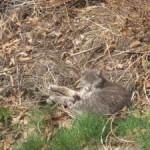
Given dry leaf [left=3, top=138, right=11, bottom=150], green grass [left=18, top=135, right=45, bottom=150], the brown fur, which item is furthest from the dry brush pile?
green grass [left=18, top=135, right=45, bottom=150]

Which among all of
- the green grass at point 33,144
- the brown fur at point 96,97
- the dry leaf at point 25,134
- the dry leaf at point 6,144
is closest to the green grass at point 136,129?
the brown fur at point 96,97

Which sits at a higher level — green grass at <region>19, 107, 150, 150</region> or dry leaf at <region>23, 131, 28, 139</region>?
green grass at <region>19, 107, 150, 150</region>

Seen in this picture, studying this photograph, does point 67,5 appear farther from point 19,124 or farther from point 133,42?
point 19,124

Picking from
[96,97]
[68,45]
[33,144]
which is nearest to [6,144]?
[33,144]

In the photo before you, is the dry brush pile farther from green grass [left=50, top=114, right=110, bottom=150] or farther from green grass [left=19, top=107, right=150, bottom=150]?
green grass [left=50, top=114, right=110, bottom=150]

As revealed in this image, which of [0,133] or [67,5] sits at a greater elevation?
[67,5]

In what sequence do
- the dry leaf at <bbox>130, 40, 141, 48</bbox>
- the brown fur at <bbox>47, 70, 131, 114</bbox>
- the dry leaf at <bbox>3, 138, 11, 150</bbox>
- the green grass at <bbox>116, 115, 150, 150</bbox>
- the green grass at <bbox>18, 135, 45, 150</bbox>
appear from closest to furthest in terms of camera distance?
the green grass at <bbox>116, 115, 150, 150</bbox>, the green grass at <bbox>18, 135, 45, 150</bbox>, the dry leaf at <bbox>3, 138, 11, 150</bbox>, the brown fur at <bbox>47, 70, 131, 114</bbox>, the dry leaf at <bbox>130, 40, 141, 48</bbox>

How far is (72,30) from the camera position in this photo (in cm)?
788

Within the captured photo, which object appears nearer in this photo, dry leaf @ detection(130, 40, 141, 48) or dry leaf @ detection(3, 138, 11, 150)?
dry leaf @ detection(3, 138, 11, 150)

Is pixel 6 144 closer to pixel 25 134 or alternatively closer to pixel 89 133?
pixel 25 134

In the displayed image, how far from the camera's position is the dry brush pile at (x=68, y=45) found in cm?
696

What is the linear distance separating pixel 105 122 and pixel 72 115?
0.63 meters

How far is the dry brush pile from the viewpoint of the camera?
22.8 feet

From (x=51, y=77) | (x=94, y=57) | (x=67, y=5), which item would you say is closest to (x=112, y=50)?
(x=94, y=57)
